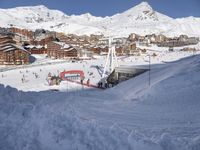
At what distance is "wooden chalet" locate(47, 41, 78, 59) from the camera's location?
190 ft

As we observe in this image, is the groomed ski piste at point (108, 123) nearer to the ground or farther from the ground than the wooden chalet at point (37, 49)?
nearer to the ground

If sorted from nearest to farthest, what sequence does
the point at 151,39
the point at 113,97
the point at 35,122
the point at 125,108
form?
1. the point at 35,122
2. the point at 125,108
3. the point at 113,97
4. the point at 151,39

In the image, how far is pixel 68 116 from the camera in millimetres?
6527

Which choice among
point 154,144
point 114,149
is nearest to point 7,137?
point 114,149

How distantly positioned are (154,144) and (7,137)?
2.48 m

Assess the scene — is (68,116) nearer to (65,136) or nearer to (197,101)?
(65,136)

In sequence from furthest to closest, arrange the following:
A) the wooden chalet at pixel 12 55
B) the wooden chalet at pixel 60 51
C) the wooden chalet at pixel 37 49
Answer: the wooden chalet at pixel 37 49
the wooden chalet at pixel 60 51
the wooden chalet at pixel 12 55

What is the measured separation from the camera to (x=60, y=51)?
2287 inches

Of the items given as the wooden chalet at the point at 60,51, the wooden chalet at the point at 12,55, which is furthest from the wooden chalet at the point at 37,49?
the wooden chalet at the point at 12,55

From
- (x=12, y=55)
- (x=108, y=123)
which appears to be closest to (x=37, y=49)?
(x=12, y=55)

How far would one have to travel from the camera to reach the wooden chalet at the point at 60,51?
57938 mm

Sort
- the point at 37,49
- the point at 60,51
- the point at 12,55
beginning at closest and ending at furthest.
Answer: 1. the point at 12,55
2. the point at 60,51
3. the point at 37,49

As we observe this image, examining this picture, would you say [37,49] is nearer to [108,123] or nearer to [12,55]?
[12,55]

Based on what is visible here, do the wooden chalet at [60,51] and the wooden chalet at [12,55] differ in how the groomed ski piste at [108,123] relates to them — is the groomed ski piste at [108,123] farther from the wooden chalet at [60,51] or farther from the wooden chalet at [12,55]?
the wooden chalet at [60,51]
